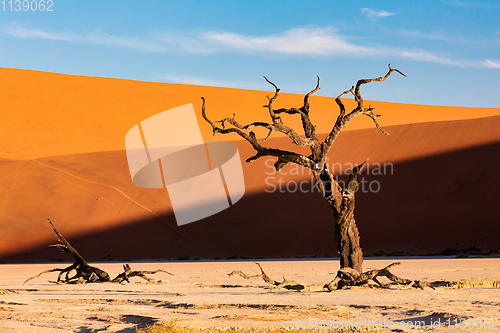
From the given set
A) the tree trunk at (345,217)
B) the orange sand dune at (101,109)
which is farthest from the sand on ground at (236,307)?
the orange sand dune at (101,109)

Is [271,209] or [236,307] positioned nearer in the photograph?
[236,307]

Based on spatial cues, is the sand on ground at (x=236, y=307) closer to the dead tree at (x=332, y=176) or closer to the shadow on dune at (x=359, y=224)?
the dead tree at (x=332, y=176)

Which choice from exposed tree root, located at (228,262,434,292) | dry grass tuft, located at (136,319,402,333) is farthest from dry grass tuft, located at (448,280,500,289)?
dry grass tuft, located at (136,319,402,333)

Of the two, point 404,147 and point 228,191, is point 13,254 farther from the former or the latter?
point 404,147

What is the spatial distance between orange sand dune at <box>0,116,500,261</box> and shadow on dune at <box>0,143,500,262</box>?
47 millimetres

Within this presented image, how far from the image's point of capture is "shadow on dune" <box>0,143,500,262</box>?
22812 millimetres

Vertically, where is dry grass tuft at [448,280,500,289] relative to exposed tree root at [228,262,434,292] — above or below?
below

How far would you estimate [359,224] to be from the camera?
974 inches

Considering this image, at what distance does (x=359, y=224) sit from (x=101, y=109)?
106ft

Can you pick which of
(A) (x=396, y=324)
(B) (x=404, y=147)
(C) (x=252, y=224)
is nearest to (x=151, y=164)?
(C) (x=252, y=224)

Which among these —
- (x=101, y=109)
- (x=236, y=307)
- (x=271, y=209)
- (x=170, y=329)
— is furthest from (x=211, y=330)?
(x=101, y=109)

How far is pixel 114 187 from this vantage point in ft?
95.0

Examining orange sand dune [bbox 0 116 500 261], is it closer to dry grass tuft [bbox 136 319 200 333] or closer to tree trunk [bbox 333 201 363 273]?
tree trunk [bbox 333 201 363 273]

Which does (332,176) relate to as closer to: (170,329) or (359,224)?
(170,329)
